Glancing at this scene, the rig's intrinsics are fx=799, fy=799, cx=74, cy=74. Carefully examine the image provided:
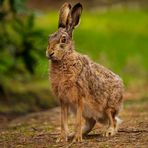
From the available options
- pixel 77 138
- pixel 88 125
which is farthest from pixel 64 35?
pixel 88 125

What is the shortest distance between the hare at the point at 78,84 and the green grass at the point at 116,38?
28.6 ft

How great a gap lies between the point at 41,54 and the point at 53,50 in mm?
6373

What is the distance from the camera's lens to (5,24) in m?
16.6

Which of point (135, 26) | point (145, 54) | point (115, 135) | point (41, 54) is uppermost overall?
point (135, 26)

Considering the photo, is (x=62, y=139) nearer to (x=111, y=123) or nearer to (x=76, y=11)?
(x=111, y=123)

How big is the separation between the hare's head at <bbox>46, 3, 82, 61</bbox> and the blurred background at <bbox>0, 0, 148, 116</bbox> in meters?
2.09

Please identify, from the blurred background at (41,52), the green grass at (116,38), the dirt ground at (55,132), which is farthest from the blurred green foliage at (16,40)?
the green grass at (116,38)

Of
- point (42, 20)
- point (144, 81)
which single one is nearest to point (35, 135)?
point (144, 81)

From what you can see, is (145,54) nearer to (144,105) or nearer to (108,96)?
(144,105)

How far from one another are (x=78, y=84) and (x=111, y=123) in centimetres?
94

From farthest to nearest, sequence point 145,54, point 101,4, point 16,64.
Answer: point 101,4
point 145,54
point 16,64

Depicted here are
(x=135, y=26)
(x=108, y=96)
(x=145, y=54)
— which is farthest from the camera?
(x=135, y=26)

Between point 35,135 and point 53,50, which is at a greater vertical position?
point 53,50

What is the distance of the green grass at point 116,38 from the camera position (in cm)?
2106
